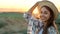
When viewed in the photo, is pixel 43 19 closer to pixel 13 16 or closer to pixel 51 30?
pixel 51 30

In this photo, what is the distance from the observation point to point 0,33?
1.15m

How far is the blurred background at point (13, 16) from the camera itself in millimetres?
1159

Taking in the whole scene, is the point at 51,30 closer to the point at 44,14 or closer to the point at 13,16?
→ the point at 44,14

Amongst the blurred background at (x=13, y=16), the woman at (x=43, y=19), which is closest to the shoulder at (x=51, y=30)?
the woman at (x=43, y=19)

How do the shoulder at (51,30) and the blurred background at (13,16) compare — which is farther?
the blurred background at (13,16)

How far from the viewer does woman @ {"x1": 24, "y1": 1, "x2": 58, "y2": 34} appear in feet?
2.74

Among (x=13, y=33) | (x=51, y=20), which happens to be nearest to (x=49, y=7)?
(x=51, y=20)

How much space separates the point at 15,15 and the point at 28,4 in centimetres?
12

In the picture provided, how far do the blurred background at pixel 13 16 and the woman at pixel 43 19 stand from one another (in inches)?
11.2

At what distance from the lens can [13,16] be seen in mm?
1187

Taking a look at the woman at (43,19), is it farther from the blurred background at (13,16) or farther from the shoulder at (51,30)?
the blurred background at (13,16)

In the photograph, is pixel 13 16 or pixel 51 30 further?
pixel 13 16

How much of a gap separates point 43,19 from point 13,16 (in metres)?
0.38

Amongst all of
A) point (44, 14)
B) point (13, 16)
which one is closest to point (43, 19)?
point (44, 14)
